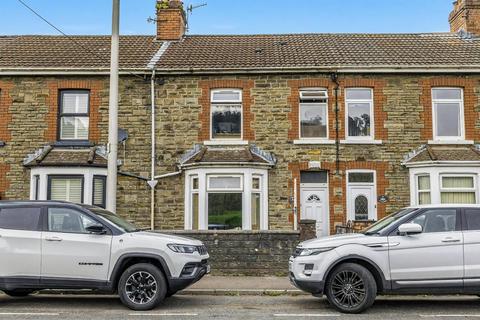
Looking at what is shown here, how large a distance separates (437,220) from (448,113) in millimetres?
9015

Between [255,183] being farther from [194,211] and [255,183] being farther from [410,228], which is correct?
[410,228]

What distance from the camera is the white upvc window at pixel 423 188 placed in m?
16.1

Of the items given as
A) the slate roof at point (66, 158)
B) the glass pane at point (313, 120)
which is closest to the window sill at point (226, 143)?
the glass pane at point (313, 120)

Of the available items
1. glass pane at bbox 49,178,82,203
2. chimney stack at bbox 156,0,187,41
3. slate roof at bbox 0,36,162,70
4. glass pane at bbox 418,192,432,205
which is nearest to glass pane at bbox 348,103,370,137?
glass pane at bbox 418,192,432,205

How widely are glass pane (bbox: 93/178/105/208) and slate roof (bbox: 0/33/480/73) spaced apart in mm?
3693

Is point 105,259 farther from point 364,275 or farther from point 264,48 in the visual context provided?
point 264,48

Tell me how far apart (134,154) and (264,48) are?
6231 millimetres

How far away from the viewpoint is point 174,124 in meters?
16.9

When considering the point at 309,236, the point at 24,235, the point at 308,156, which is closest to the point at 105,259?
the point at 24,235

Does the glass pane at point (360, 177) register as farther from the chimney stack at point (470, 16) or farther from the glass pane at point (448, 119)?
the chimney stack at point (470, 16)

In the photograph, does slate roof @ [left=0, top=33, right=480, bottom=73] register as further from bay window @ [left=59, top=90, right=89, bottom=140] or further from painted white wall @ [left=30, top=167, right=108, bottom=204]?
painted white wall @ [left=30, top=167, right=108, bottom=204]

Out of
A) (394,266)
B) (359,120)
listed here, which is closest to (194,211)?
(359,120)

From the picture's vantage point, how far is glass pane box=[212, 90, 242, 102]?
1708 cm

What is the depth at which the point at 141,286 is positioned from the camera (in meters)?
8.79
